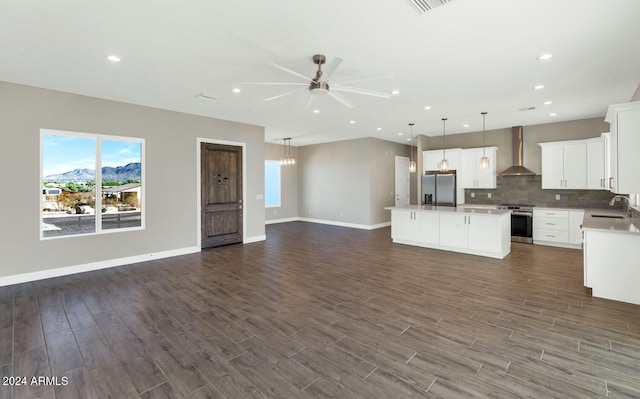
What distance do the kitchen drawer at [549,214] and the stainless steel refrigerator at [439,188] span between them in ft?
6.28

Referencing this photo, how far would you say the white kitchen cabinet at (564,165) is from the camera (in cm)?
637

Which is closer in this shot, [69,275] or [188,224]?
[69,275]

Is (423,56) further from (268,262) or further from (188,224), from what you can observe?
(188,224)

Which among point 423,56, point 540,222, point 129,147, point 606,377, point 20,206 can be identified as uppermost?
point 423,56

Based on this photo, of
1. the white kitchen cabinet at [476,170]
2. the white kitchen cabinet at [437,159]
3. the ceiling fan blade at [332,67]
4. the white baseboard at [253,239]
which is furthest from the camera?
the white kitchen cabinet at [437,159]

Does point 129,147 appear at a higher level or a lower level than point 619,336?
higher

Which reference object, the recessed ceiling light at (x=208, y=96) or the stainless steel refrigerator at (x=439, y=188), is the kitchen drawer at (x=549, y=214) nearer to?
the stainless steel refrigerator at (x=439, y=188)

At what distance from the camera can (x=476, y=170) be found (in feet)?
25.6

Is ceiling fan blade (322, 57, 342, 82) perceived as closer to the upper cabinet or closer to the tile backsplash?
the upper cabinet

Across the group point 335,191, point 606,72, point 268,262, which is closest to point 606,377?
point 606,72

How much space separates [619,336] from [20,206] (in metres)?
7.47

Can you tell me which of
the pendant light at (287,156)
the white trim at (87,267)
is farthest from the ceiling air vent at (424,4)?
the pendant light at (287,156)

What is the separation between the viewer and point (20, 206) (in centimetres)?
426

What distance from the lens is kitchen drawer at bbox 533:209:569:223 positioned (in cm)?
630
